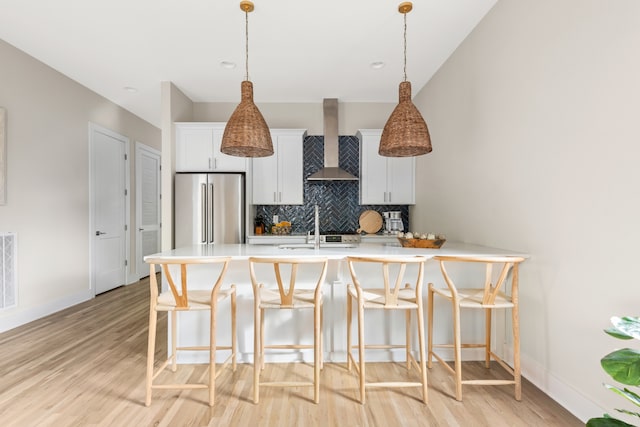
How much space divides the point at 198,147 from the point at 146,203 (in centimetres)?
224

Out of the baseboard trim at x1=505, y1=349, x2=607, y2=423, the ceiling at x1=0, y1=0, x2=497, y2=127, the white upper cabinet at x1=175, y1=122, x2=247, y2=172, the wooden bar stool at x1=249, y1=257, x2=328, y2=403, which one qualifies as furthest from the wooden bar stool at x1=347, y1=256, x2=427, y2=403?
the white upper cabinet at x1=175, y1=122, x2=247, y2=172

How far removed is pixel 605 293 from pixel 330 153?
3.60 meters

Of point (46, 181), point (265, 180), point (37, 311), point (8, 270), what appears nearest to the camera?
point (8, 270)

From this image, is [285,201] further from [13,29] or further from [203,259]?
[13,29]

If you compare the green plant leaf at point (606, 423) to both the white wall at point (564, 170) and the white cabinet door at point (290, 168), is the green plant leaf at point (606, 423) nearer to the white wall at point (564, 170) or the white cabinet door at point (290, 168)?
the white wall at point (564, 170)

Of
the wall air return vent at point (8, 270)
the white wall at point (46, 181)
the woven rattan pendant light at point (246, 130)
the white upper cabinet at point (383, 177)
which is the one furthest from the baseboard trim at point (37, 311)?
the white upper cabinet at point (383, 177)

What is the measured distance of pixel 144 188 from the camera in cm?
606

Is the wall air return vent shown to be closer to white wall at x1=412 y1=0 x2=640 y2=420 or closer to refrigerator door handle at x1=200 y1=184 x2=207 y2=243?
refrigerator door handle at x1=200 y1=184 x2=207 y2=243

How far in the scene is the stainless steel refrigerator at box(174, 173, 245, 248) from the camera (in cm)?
434

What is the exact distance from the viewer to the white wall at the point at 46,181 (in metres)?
3.53

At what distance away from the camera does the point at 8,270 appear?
3.46 metres

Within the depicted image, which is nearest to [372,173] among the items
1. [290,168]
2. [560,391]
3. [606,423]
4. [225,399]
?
[290,168]

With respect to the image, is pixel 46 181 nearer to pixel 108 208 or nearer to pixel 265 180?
pixel 108 208

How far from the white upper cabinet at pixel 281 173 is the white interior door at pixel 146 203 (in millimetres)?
2430
